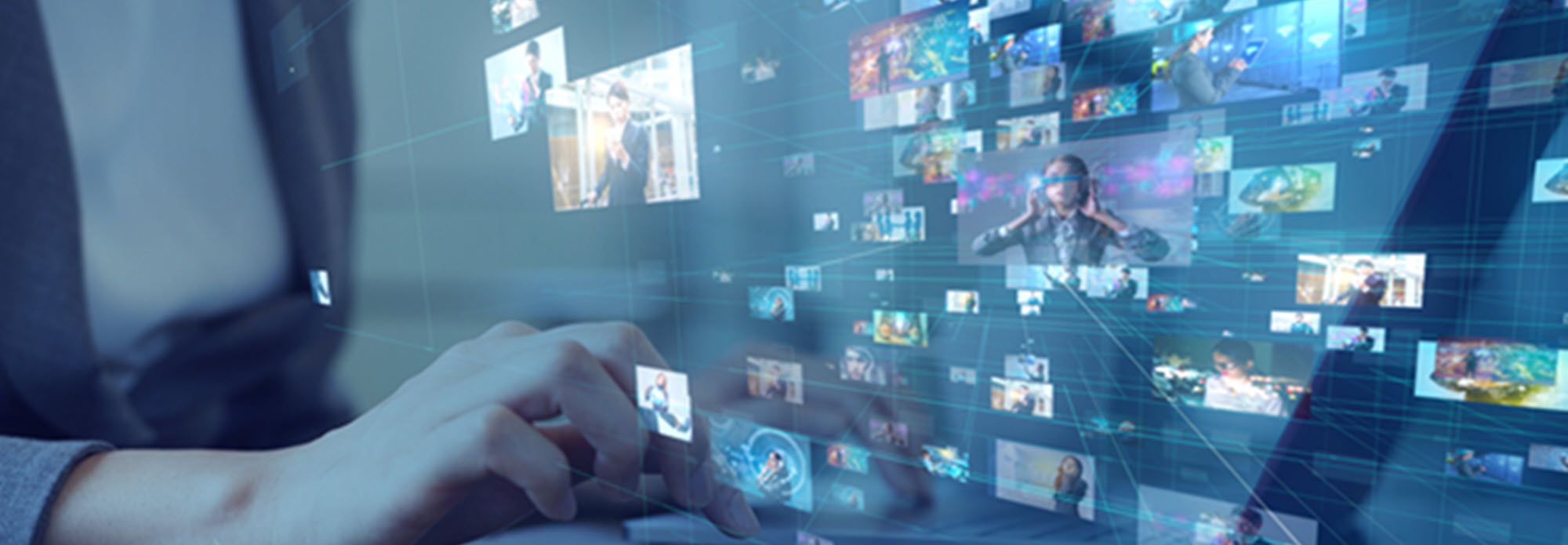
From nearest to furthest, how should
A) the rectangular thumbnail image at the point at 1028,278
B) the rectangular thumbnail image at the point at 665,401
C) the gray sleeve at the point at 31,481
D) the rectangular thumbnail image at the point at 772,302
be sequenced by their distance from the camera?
1. the rectangular thumbnail image at the point at 1028,278
2. the rectangular thumbnail image at the point at 772,302
3. the rectangular thumbnail image at the point at 665,401
4. the gray sleeve at the point at 31,481

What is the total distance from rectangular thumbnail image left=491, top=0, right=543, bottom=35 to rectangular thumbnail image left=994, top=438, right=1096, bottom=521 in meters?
0.61

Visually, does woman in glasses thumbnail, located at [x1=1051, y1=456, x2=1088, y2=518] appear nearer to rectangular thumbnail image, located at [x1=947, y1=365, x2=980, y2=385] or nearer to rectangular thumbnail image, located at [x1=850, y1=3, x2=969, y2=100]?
rectangular thumbnail image, located at [x1=947, y1=365, x2=980, y2=385]

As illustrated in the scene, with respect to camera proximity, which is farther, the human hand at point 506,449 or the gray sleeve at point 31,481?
the gray sleeve at point 31,481

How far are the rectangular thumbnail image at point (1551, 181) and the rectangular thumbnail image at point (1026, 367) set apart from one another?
23 cm

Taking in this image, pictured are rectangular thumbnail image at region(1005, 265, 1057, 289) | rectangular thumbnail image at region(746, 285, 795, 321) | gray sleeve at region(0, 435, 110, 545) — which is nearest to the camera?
rectangular thumbnail image at region(1005, 265, 1057, 289)

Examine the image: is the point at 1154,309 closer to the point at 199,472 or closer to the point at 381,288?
the point at 381,288

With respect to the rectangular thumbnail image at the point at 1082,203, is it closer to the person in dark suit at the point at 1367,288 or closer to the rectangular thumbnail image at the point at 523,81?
the person in dark suit at the point at 1367,288

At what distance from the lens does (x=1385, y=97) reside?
0.91 feet

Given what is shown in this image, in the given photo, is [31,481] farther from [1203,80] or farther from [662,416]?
[1203,80]

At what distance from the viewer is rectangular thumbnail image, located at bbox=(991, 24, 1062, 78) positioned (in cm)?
34

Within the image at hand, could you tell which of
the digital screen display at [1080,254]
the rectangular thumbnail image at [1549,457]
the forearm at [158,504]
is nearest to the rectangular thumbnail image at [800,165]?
the digital screen display at [1080,254]

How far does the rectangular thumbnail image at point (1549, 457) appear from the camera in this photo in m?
0.28

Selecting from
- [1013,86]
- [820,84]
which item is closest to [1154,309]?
[1013,86]

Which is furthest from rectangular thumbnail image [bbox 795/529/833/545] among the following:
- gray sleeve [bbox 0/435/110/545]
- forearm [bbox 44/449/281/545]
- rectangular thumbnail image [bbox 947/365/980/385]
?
gray sleeve [bbox 0/435/110/545]
